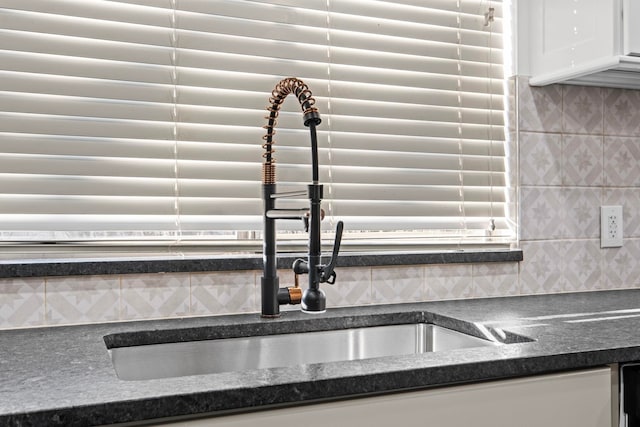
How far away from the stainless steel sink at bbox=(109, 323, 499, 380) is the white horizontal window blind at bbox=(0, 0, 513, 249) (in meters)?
0.28

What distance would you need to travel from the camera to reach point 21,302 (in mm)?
1289

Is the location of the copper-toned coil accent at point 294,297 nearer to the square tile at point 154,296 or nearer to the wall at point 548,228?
the wall at point 548,228

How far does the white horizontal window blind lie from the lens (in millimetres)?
1354

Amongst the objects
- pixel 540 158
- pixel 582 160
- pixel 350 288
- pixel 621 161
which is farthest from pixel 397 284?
pixel 621 161

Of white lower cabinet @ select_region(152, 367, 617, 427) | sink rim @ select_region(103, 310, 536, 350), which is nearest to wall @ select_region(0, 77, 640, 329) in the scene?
sink rim @ select_region(103, 310, 536, 350)

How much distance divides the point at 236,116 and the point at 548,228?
0.95 m

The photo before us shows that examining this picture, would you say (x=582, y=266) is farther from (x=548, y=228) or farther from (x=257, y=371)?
(x=257, y=371)

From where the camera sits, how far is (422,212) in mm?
1692

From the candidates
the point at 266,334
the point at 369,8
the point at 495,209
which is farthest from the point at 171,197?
the point at 495,209

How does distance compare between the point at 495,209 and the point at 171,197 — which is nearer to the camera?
the point at 171,197

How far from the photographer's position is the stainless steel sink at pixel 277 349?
4.15 feet

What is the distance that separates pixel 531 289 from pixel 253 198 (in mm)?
845

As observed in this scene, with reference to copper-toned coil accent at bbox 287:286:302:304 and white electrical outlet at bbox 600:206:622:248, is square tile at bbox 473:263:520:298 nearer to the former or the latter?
white electrical outlet at bbox 600:206:622:248

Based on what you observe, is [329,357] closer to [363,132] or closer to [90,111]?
[363,132]
